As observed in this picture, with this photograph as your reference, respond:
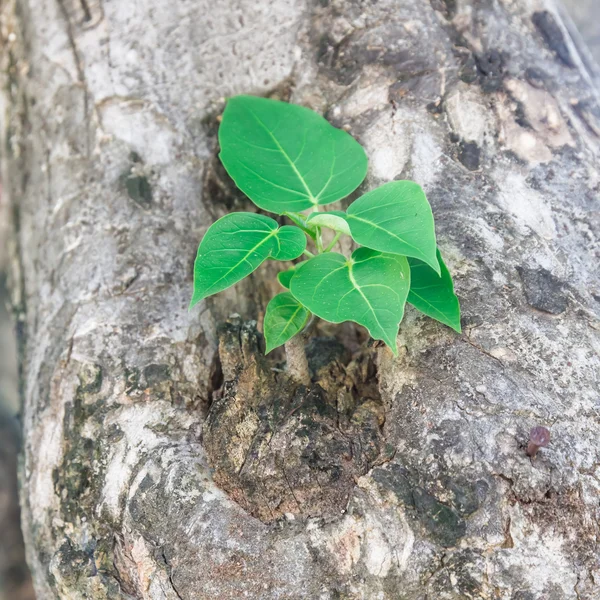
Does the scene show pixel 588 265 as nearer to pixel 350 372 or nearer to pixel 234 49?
pixel 350 372

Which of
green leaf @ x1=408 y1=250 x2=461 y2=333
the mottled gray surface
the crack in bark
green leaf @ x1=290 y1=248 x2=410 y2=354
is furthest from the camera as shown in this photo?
the mottled gray surface

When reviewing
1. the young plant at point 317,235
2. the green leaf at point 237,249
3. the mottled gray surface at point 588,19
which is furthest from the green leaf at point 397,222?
the mottled gray surface at point 588,19

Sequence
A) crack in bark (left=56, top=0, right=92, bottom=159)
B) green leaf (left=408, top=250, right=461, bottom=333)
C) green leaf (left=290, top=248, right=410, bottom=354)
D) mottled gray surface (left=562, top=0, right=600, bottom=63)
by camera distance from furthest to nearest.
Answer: mottled gray surface (left=562, top=0, right=600, bottom=63) < crack in bark (left=56, top=0, right=92, bottom=159) < green leaf (left=408, top=250, right=461, bottom=333) < green leaf (left=290, top=248, right=410, bottom=354)

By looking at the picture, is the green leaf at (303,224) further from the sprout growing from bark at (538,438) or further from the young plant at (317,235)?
the sprout growing from bark at (538,438)

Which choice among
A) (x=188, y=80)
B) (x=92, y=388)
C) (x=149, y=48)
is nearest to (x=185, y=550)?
(x=92, y=388)

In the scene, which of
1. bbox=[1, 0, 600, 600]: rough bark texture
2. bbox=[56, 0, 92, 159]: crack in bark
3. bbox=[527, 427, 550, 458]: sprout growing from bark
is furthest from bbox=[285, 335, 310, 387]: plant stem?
bbox=[56, 0, 92, 159]: crack in bark

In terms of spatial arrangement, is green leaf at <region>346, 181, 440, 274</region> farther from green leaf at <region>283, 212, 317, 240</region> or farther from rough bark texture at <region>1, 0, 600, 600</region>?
rough bark texture at <region>1, 0, 600, 600</region>
